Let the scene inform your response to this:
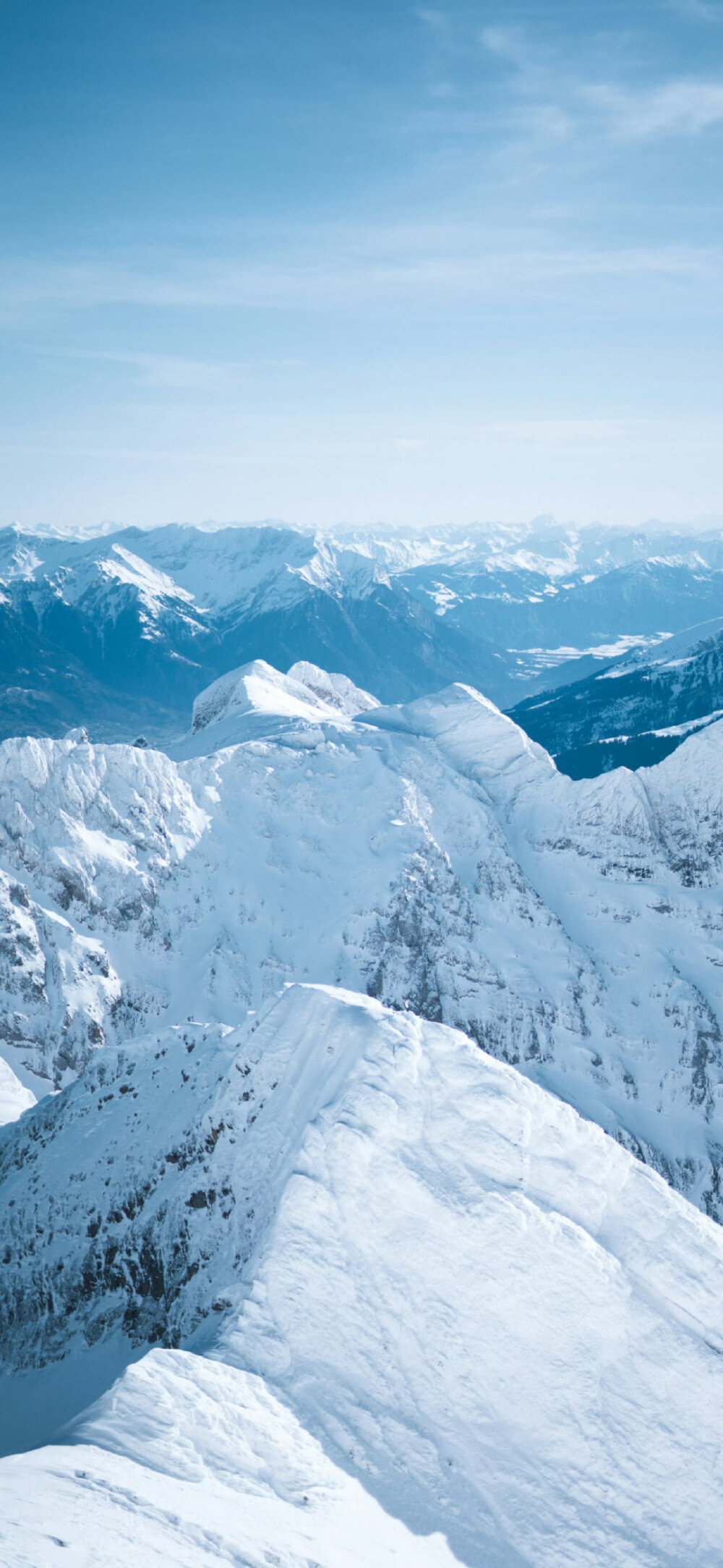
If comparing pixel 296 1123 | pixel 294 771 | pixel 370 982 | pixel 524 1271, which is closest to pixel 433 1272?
pixel 524 1271

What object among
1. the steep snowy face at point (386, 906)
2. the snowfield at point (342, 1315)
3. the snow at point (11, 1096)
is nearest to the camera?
the snowfield at point (342, 1315)

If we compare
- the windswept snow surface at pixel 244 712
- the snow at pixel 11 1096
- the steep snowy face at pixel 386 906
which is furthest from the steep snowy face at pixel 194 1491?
the windswept snow surface at pixel 244 712

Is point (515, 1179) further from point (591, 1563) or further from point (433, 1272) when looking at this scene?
point (591, 1563)

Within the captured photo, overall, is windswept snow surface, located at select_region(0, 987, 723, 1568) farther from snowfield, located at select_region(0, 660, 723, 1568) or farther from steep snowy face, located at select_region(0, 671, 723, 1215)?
steep snowy face, located at select_region(0, 671, 723, 1215)

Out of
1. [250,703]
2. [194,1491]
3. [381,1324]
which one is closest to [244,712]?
[250,703]

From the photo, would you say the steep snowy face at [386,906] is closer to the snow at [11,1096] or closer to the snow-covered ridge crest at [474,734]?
the snow at [11,1096]

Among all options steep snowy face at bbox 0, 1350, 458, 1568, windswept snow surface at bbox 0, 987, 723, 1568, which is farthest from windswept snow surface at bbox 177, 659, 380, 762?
steep snowy face at bbox 0, 1350, 458, 1568

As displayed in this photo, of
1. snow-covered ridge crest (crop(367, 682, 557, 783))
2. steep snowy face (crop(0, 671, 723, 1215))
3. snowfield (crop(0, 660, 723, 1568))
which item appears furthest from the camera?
snow-covered ridge crest (crop(367, 682, 557, 783))

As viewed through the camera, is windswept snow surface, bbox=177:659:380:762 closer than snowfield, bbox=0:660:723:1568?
No
